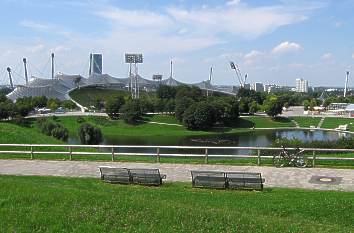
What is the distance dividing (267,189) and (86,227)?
28.1 ft

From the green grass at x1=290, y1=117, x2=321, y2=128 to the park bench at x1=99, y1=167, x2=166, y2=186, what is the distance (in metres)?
115

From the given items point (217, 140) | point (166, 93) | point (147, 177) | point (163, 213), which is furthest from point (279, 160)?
point (166, 93)

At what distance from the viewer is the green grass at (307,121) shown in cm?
13125

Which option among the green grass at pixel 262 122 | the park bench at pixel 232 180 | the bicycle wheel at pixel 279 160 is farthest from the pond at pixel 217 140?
the park bench at pixel 232 180

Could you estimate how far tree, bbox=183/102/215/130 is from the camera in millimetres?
112844

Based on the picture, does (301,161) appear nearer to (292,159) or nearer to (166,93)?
(292,159)

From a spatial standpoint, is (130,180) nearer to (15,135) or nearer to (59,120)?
(15,135)

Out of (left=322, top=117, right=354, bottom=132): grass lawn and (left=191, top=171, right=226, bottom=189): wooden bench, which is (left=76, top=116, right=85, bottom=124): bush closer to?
(left=322, top=117, right=354, bottom=132): grass lawn

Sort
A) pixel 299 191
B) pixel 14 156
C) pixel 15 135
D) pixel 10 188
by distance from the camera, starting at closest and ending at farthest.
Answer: pixel 10 188
pixel 299 191
pixel 14 156
pixel 15 135

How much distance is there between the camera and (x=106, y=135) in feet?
338

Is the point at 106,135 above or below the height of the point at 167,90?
below

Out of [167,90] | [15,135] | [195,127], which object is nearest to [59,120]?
[195,127]

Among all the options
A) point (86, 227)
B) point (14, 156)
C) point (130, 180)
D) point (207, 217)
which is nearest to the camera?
point (86, 227)

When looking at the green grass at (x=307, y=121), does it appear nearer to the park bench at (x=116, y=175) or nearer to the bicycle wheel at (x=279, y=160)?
the bicycle wheel at (x=279, y=160)
